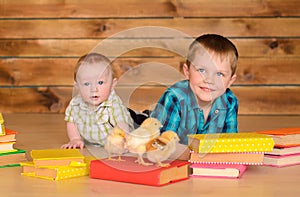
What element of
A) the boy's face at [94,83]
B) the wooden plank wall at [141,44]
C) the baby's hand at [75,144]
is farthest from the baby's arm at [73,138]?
the wooden plank wall at [141,44]

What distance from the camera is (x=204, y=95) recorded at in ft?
6.03

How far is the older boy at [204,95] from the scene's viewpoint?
1.82 meters

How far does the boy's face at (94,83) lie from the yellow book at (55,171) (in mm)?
400

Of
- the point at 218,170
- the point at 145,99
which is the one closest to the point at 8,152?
the point at 218,170

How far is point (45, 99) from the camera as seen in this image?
10.1 ft

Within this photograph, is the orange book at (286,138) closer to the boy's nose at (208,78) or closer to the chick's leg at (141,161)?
the boy's nose at (208,78)

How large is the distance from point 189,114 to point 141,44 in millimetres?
1130

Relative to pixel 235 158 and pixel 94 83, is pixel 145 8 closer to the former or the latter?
pixel 94 83

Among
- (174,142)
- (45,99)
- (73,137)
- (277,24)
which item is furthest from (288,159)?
(45,99)

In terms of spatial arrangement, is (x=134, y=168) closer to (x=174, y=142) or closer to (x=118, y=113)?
(x=174, y=142)

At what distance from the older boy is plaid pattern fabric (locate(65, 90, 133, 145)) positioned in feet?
0.40

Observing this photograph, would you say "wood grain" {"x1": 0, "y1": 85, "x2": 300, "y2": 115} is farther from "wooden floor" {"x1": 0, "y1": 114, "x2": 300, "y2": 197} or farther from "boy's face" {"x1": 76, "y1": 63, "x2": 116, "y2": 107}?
"wooden floor" {"x1": 0, "y1": 114, "x2": 300, "y2": 197}

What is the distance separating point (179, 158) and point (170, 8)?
1.39 metres

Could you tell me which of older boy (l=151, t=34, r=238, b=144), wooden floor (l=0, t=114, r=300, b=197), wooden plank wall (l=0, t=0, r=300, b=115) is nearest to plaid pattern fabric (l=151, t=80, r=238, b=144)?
older boy (l=151, t=34, r=238, b=144)
